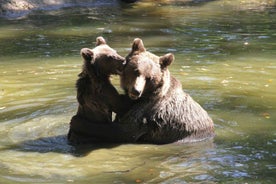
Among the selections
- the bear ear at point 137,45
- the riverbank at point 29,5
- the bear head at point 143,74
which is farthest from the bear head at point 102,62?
the riverbank at point 29,5

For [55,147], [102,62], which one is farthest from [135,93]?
[55,147]

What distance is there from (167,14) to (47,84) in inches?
397

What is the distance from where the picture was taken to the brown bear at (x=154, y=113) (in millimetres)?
7457

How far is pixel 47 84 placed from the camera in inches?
445

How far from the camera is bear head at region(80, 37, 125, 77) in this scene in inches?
299

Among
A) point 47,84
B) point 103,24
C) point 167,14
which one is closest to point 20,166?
point 47,84

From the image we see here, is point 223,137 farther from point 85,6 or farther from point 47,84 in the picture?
point 85,6

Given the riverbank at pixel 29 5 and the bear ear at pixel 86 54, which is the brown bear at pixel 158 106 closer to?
the bear ear at pixel 86 54

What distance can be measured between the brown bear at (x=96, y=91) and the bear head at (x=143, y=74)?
0.19 meters

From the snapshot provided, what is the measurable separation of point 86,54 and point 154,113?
1.09 m

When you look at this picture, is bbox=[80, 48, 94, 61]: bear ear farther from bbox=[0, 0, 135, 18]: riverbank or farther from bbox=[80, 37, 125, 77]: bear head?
bbox=[0, 0, 135, 18]: riverbank

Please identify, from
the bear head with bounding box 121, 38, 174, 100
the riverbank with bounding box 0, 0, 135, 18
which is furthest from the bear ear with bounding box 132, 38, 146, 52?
the riverbank with bounding box 0, 0, 135, 18

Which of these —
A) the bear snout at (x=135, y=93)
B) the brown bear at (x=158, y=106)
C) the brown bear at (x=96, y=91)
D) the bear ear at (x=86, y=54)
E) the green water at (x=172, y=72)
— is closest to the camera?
the green water at (x=172, y=72)

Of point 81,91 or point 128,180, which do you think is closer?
point 128,180
